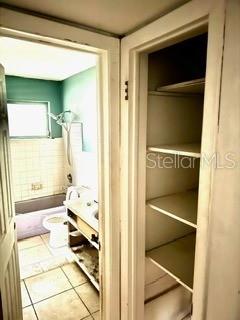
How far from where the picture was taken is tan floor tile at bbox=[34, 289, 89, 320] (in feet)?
6.40

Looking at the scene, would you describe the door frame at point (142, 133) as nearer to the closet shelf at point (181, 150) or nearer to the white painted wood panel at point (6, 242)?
the closet shelf at point (181, 150)

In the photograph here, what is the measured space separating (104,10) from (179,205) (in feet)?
3.73

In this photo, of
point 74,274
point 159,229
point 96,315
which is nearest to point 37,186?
point 74,274

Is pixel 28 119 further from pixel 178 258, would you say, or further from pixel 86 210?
pixel 178 258

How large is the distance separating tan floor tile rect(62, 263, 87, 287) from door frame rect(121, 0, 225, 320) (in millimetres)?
1093

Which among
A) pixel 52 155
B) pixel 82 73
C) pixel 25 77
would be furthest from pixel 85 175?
pixel 25 77

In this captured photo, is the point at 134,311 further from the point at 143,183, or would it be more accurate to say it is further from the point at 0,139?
the point at 0,139

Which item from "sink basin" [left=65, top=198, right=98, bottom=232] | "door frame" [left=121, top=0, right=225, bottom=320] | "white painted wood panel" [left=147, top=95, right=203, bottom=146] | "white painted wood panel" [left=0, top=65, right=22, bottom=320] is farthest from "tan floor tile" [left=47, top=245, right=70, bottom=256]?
"white painted wood panel" [left=147, top=95, right=203, bottom=146]

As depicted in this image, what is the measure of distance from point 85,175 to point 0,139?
2038 millimetres

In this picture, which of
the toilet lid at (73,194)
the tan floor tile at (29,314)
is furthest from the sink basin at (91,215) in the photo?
the tan floor tile at (29,314)

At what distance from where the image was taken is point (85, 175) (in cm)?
322

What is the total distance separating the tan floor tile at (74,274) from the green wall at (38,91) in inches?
83.9

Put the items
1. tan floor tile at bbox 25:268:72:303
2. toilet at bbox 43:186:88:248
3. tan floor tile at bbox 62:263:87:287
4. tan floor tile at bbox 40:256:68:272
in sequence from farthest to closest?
1. toilet at bbox 43:186:88:248
2. tan floor tile at bbox 40:256:68:272
3. tan floor tile at bbox 62:263:87:287
4. tan floor tile at bbox 25:268:72:303

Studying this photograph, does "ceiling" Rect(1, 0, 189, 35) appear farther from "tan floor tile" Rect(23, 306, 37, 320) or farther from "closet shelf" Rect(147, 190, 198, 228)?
"tan floor tile" Rect(23, 306, 37, 320)
